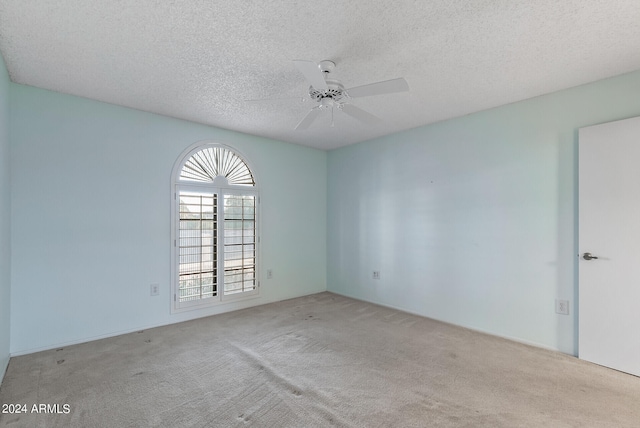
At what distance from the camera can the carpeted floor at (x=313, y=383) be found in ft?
6.13

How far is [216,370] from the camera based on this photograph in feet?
8.00

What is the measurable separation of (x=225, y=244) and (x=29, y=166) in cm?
206

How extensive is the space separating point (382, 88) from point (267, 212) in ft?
9.38

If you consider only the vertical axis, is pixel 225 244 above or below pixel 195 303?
above

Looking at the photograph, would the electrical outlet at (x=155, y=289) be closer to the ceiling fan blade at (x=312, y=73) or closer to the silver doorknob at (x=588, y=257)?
the ceiling fan blade at (x=312, y=73)

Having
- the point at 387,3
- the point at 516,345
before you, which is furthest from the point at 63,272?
the point at 516,345

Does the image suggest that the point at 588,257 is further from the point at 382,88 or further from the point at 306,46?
the point at 306,46

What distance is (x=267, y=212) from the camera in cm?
449

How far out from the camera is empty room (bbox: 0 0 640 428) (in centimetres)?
191

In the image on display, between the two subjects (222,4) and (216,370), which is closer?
(222,4)

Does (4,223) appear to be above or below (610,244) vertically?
above

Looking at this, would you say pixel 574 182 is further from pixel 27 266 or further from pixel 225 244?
pixel 27 266

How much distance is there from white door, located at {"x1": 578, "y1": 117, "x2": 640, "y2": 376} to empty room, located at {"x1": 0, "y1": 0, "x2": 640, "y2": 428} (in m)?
0.02

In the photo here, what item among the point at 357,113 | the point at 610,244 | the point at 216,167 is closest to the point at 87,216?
the point at 216,167
